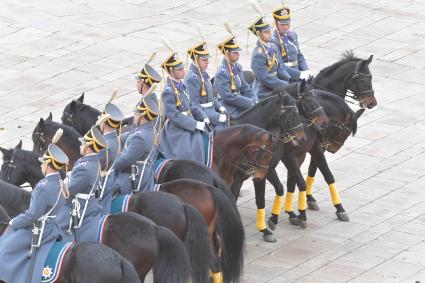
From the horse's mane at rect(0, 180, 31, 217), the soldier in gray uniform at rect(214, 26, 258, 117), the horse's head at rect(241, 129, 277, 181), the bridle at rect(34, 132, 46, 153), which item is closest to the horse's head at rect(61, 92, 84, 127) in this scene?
the bridle at rect(34, 132, 46, 153)

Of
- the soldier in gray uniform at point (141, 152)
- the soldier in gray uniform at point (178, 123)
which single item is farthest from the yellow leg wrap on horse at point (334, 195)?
the soldier in gray uniform at point (141, 152)

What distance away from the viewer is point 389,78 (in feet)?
95.4

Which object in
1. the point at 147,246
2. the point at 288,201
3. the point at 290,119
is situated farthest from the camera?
the point at 288,201

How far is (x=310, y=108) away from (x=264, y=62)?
1440mm

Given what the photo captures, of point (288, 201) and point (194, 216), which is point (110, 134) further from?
point (288, 201)

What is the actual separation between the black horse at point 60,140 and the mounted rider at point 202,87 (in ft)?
6.08

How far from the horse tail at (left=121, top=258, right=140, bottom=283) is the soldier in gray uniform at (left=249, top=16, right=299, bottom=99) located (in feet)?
23.4

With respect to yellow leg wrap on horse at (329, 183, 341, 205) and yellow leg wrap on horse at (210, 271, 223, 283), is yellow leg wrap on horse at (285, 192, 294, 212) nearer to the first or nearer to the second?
yellow leg wrap on horse at (329, 183, 341, 205)

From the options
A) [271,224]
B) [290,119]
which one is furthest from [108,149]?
[271,224]

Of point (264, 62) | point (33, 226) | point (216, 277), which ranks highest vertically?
point (33, 226)

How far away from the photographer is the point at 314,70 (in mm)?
28922

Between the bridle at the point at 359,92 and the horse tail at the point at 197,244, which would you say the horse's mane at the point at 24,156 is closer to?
the horse tail at the point at 197,244

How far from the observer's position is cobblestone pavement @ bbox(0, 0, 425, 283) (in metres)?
20.6

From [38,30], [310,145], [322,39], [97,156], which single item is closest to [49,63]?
[38,30]
